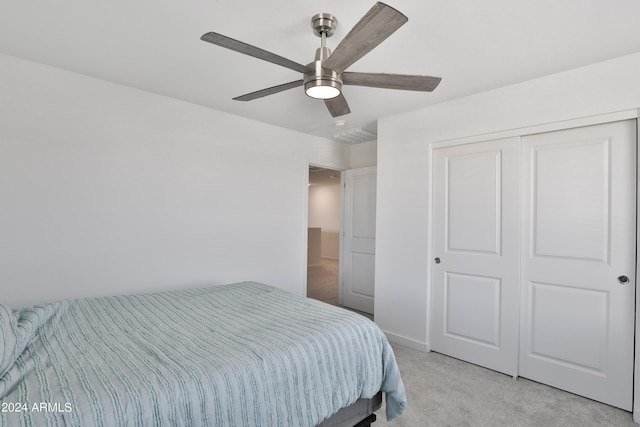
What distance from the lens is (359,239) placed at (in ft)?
14.7

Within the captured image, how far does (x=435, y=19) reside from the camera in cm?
175

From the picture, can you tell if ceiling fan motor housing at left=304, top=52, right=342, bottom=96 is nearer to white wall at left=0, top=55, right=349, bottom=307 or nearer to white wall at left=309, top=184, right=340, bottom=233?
white wall at left=0, top=55, right=349, bottom=307

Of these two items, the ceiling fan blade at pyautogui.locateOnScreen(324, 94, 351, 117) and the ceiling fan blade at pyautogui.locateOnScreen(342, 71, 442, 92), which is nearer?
the ceiling fan blade at pyautogui.locateOnScreen(342, 71, 442, 92)

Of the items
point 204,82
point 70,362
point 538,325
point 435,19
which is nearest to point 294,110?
point 204,82

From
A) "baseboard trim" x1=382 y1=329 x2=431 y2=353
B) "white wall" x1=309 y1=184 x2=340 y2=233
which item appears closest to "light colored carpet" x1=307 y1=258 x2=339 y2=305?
"white wall" x1=309 y1=184 x2=340 y2=233

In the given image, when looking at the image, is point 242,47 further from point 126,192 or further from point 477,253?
point 477,253

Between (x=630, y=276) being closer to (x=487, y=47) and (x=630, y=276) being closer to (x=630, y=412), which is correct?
(x=630, y=412)

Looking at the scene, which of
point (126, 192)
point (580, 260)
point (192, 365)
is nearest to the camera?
point (192, 365)

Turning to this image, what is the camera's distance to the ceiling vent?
13.1 feet

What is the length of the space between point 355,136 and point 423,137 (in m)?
1.21

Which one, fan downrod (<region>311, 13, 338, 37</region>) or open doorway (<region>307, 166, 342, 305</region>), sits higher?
fan downrod (<region>311, 13, 338, 37</region>)

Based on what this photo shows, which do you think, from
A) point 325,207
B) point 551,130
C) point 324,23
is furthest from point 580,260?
point 325,207

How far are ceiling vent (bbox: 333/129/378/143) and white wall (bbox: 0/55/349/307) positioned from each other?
2.69 ft

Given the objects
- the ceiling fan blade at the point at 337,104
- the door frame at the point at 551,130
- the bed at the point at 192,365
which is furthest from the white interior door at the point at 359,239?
the bed at the point at 192,365
